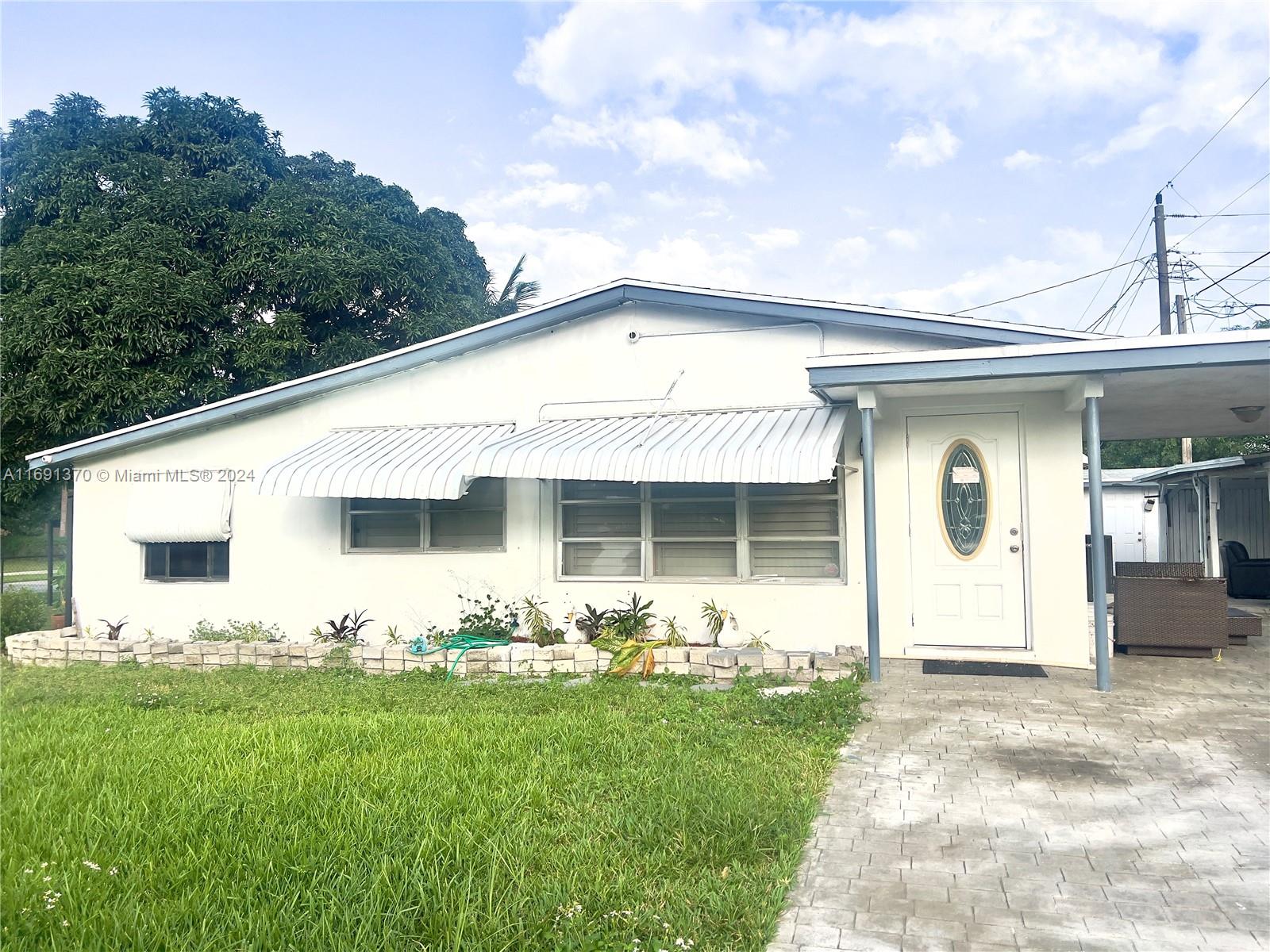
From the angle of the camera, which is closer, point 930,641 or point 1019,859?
point 1019,859

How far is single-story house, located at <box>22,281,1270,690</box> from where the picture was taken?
7984 mm

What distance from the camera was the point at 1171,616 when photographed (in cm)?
841

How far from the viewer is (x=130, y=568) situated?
11.1 m

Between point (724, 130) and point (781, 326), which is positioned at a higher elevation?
point (724, 130)

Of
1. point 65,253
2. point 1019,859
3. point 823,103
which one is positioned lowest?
point 1019,859

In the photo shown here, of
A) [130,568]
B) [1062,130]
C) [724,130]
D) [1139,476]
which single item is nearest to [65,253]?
[130,568]

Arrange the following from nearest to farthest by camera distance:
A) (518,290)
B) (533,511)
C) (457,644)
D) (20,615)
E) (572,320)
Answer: (457,644) < (533,511) < (572,320) < (20,615) < (518,290)

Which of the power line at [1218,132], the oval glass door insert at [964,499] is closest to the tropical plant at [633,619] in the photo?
the oval glass door insert at [964,499]

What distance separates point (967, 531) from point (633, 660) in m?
3.45

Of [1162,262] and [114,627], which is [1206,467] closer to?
[1162,262]

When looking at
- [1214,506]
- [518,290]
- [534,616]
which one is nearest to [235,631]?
[534,616]

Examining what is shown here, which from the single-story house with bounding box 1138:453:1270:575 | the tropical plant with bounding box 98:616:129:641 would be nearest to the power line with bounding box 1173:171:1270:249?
the single-story house with bounding box 1138:453:1270:575

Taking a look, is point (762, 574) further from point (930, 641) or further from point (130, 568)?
point (130, 568)

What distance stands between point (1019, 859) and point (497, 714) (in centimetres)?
381
